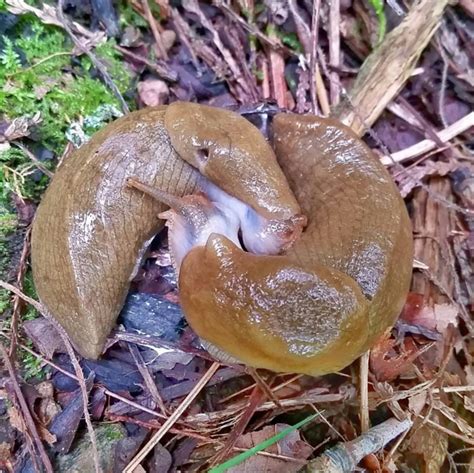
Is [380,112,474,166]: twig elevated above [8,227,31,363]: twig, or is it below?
above

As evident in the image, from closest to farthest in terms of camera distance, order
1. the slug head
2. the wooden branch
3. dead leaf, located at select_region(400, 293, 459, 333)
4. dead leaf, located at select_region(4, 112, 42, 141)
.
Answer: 1. the slug head
2. dead leaf, located at select_region(4, 112, 42, 141)
3. dead leaf, located at select_region(400, 293, 459, 333)
4. the wooden branch

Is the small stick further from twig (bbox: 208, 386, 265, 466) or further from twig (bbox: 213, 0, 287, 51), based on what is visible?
twig (bbox: 213, 0, 287, 51)

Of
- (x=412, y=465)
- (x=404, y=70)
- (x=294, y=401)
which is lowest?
(x=412, y=465)

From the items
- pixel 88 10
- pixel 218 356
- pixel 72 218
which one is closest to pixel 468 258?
pixel 218 356

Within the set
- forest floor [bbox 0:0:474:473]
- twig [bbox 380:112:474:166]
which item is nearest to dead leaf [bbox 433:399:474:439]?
forest floor [bbox 0:0:474:473]

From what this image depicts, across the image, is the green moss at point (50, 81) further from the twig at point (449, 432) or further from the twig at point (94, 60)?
the twig at point (449, 432)

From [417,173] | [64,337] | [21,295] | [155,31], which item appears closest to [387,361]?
[417,173]

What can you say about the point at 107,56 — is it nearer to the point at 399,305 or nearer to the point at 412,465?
the point at 399,305
